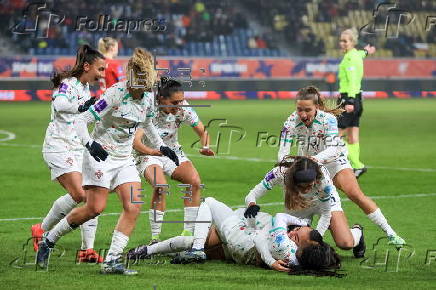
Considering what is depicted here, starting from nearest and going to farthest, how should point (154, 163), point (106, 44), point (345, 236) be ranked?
point (345, 236), point (154, 163), point (106, 44)

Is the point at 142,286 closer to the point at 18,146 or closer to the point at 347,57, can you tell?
the point at 347,57

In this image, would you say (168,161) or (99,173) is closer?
(99,173)

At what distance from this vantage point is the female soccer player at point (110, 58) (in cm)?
1457


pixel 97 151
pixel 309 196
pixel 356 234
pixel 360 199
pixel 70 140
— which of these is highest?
pixel 97 151

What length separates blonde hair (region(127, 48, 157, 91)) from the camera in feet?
25.9

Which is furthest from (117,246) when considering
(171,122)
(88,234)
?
(171,122)

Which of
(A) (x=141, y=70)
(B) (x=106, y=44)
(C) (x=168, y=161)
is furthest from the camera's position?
(B) (x=106, y=44)

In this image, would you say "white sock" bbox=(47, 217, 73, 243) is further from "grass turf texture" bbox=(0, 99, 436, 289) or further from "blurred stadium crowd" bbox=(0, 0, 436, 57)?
"blurred stadium crowd" bbox=(0, 0, 436, 57)

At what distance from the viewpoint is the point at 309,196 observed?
28.4ft

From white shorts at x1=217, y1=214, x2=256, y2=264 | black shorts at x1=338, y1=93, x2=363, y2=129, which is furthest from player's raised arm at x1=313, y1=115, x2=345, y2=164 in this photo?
black shorts at x1=338, y1=93, x2=363, y2=129

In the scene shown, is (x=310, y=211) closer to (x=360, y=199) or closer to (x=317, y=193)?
(x=317, y=193)

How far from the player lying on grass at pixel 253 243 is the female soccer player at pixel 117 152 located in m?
0.71

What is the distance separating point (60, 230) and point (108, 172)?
2.54 feet

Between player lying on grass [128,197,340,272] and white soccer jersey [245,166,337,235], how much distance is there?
0.22m
